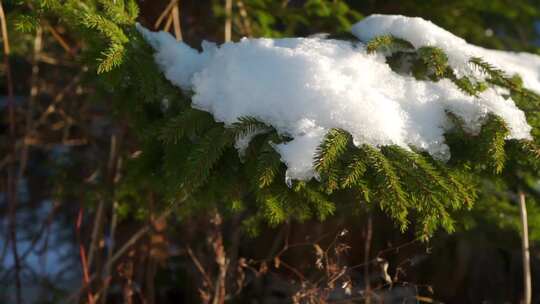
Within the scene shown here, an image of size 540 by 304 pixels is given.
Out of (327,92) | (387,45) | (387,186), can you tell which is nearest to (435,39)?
(387,45)

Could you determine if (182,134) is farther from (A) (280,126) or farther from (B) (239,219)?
(B) (239,219)

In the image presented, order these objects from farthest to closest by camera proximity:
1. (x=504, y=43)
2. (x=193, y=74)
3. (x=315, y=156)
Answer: (x=504, y=43) < (x=193, y=74) < (x=315, y=156)

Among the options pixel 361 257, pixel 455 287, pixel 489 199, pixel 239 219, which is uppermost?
pixel 489 199

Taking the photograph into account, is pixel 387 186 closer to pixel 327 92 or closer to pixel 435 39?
pixel 327 92

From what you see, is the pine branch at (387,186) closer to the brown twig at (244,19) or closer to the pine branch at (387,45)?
the pine branch at (387,45)

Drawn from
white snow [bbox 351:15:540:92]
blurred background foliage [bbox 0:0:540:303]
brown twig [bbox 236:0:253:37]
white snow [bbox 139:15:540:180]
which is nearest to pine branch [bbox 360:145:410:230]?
white snow [bbox 139:15:540:180]

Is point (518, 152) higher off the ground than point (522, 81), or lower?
lower

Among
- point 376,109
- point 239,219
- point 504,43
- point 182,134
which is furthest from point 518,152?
point 504,43
